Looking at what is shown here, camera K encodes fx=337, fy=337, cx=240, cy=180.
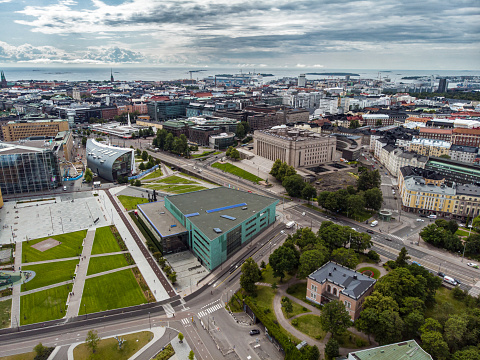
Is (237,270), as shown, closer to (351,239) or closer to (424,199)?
(351,239)

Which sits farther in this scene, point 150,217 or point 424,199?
point 424,199

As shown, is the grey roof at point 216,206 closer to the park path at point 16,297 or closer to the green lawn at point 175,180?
the green lawn at point 175,180

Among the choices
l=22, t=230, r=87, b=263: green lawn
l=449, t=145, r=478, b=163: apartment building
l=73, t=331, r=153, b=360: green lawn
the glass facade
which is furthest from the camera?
l=449, t=145, r=478, b=163: apartment building

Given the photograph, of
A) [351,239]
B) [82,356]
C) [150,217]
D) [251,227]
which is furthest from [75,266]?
[351,239]

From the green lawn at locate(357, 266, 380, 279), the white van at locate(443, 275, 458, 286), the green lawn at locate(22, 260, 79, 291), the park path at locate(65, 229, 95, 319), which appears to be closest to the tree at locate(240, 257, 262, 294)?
the green lawn at locate(357, 266, 380, 279)

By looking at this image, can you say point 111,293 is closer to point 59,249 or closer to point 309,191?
point 59,249

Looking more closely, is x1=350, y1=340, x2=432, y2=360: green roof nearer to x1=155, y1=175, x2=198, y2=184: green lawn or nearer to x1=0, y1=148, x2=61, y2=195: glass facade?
x1=155, y1=175, x2=198, y2=184: green lawn
